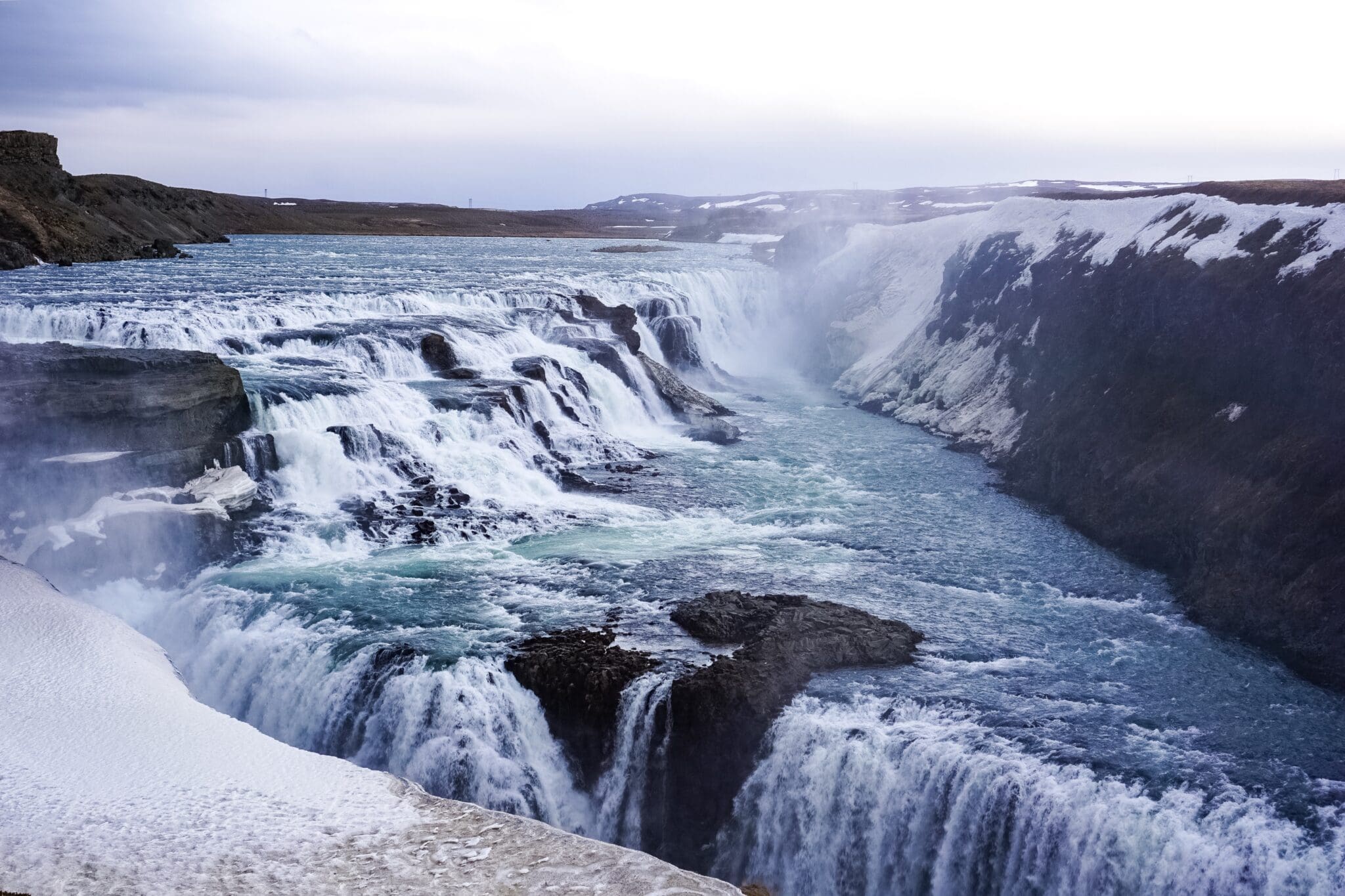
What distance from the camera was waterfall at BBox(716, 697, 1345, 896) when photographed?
10.0m

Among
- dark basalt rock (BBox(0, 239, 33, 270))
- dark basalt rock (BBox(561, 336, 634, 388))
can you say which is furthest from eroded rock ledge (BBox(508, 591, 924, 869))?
dark basalt rock (BBox(0, 239, 33, 270))

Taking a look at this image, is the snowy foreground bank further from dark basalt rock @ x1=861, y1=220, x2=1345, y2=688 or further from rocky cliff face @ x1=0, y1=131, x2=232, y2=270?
rocky cliff face @ x1=0, y1=131, x2=232, y2=270

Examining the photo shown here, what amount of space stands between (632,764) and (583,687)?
117cm

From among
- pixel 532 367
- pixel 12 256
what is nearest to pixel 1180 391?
pixel 532 367

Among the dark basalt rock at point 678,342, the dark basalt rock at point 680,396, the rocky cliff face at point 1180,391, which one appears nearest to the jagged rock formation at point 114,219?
the dark basalt rock at point 678,342

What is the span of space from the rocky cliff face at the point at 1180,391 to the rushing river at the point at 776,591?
939 mm

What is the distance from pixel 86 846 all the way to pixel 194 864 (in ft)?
3.25

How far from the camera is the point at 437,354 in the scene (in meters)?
28.4

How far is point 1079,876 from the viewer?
10430 millimetres

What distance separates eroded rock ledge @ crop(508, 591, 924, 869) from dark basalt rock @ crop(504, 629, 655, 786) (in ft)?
0.04

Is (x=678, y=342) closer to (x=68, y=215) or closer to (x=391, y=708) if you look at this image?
(x=391, y=708)

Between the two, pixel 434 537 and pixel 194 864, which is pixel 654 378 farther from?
pixel 194 864

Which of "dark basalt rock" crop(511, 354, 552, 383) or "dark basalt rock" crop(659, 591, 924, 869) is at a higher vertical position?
"dark basalt rock" crop(511, 354, 552, 383)

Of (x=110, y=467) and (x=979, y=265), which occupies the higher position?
(x=979, y=265)
